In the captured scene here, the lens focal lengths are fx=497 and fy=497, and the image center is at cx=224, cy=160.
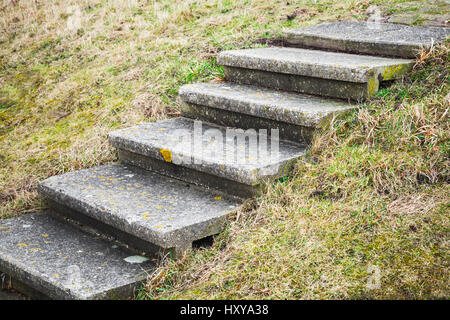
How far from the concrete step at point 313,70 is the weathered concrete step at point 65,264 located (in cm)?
189

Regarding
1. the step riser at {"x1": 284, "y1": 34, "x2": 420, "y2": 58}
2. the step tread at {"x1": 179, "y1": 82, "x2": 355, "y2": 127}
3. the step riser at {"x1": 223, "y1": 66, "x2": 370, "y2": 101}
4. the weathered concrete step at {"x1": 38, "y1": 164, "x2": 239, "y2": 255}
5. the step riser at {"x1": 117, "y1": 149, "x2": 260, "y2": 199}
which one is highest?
the step riser at {"x1": 284, "y1": 34, "x2": 420, "y2": 58}

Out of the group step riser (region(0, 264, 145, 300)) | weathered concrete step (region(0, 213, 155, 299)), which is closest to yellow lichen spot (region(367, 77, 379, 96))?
weathered concrete step (region(0, 213, 155, 299))

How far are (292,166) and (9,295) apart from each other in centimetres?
193

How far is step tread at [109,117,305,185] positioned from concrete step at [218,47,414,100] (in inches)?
22.7

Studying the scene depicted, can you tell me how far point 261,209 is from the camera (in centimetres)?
304

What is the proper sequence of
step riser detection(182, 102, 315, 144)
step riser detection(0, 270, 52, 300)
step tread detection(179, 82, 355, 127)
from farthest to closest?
step riser detection(182, 102, 315, 144), step tread detection(179, 82, 355, 127), step riser detection(0, 270, 52, 300)

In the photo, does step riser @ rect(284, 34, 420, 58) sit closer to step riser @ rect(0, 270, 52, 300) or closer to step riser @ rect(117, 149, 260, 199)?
step riser @ rect(117, 149, 260, 199)

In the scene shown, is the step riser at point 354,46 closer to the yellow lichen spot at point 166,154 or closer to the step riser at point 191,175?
the step riser at point 191,175

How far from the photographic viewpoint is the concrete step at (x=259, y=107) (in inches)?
136

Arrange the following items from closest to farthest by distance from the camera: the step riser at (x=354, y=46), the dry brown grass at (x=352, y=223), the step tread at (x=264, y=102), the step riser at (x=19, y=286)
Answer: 1. the dry brown grass at (x=352, y=223)
2. the step riser at (x=19, y=286)
3. the step tread at (x=264, y=102)
4. the step riser at (x=354, y=46)

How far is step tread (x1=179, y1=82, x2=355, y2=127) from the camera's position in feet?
11.3

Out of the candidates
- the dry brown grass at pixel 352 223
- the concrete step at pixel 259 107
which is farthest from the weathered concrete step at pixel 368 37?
the concrete step at pixel 259 107

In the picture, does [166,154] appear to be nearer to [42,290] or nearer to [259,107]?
[259,107]

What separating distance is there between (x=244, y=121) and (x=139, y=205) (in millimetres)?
1155
